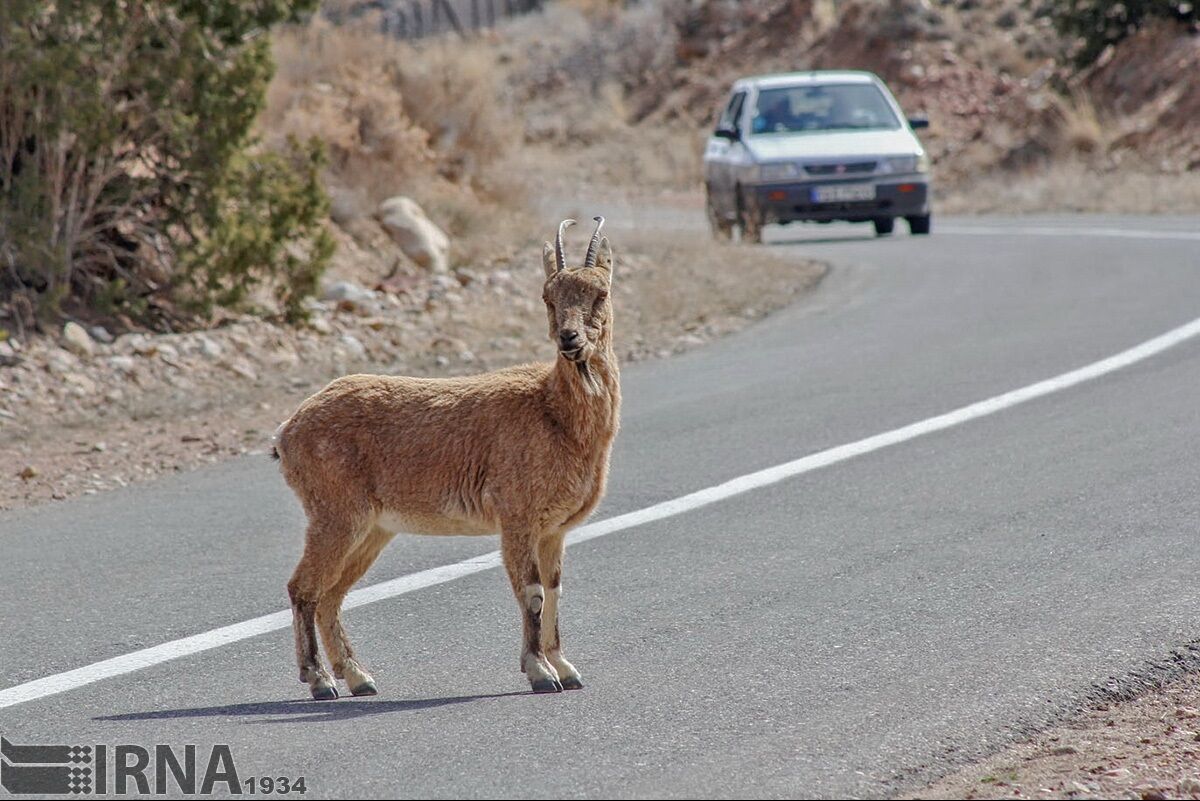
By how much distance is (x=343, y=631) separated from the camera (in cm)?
605

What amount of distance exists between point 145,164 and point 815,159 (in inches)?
376

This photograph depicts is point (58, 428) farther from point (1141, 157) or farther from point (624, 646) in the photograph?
point (1141, 157)

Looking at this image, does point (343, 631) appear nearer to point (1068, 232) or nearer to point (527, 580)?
point (527, 580)

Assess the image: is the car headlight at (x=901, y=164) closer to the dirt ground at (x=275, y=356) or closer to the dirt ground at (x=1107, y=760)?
the dirt ground at (x=275, y=356)

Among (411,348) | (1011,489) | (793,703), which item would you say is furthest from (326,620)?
(411,348)

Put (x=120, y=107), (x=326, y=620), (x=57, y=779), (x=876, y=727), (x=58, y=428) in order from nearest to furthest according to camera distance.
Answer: (x=57, y=779)
(x=876, y=727)
(x=326, y=620)
(x=58, y=428)
(x=120, y=107)

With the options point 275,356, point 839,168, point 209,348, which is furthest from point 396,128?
point 209,348

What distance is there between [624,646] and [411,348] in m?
8.22

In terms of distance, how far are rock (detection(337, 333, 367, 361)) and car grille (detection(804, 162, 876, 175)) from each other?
854 cm

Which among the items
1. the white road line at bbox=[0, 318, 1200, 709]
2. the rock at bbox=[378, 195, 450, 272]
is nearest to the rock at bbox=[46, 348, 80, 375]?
the rock at bbox=[378, 195, 450, 272]

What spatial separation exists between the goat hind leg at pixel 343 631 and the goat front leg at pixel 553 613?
63cm

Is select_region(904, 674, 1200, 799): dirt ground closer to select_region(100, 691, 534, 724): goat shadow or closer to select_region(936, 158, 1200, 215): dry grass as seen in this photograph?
select_region(100, 691, 534, 724): goat shadow

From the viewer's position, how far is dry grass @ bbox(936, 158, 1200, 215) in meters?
26.9

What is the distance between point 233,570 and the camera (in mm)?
7918
